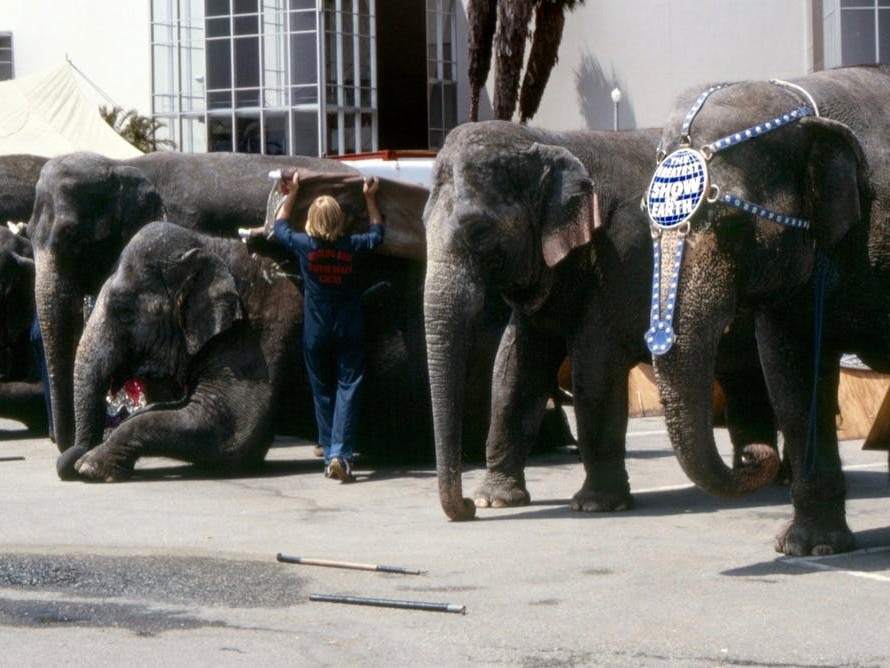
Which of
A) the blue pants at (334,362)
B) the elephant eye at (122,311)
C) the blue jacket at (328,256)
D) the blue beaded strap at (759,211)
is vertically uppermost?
the blue beaded strap at (759,211)

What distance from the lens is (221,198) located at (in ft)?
51.2

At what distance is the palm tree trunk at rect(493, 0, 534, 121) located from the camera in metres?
48.9

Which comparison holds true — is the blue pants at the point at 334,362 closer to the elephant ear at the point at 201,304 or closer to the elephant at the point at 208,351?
the elephant at the point at 208,351

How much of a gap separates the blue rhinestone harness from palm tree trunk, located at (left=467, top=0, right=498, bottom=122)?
4074 centimetres

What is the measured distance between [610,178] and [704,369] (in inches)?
135

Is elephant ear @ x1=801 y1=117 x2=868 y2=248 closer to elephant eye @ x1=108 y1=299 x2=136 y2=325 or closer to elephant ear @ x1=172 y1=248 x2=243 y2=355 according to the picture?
elephant ear @ x1=172 y1=248 x2=243 y2=355

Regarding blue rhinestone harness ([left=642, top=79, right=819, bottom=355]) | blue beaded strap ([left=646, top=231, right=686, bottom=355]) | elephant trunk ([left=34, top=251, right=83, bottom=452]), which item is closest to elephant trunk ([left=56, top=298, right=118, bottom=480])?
elephant trunk ([left=34, top=251, right=83, bottom=452])

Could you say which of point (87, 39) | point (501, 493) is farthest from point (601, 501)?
point (87, 39)

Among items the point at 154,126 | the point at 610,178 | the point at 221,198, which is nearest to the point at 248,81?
the point at 154,126

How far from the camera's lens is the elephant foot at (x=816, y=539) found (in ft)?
31.0

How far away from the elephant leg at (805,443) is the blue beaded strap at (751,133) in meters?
1.03

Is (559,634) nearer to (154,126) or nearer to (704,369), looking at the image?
(704,369)

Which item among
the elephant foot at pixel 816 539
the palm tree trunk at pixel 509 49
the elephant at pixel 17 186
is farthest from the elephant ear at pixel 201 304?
the palm tree trunk at pixel 509 49

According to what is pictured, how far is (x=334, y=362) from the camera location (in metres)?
13.6
